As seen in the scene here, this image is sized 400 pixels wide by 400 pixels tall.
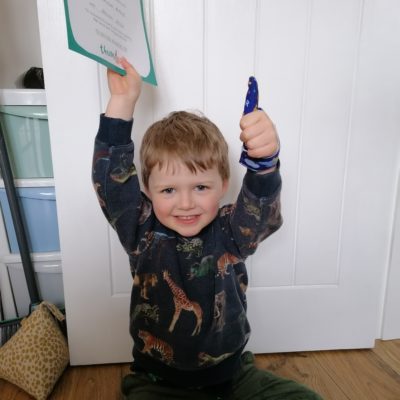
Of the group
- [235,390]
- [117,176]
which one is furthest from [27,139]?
[235,390]

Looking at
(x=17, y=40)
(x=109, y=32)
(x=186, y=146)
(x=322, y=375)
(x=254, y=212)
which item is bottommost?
(x=322, y=375)

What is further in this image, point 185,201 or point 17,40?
point 17,40

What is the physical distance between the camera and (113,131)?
1.92 ft

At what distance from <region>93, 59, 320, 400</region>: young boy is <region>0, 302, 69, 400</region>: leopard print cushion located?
262mm

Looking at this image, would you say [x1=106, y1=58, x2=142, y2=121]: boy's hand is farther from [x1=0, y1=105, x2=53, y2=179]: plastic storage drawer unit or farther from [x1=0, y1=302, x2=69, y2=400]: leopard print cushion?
[x1=0, y1=302, x2=69, y2=400]: leopard print cushion

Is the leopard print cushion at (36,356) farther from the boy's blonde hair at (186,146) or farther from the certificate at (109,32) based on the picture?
the certificate at (109,32)

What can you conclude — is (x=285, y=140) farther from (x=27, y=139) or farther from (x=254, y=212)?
(x=27, y=139)

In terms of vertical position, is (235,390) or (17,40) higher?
(17,40)

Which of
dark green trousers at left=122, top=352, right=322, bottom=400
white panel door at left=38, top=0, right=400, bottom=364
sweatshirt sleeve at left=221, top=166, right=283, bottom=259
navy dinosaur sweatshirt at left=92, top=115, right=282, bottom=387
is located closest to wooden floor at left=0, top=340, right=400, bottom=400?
white panel door at left=38, top=0, right=400, bottom=364

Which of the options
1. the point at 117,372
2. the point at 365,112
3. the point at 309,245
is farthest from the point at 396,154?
the point at 117,372

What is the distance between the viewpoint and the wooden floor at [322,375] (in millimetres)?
912

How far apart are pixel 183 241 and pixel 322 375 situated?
62cm

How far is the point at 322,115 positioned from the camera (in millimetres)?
944

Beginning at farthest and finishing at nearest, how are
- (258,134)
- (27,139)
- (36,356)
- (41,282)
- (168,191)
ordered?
(41,282) → (27,139) → (36,356) → (168,191) → (258,134)
